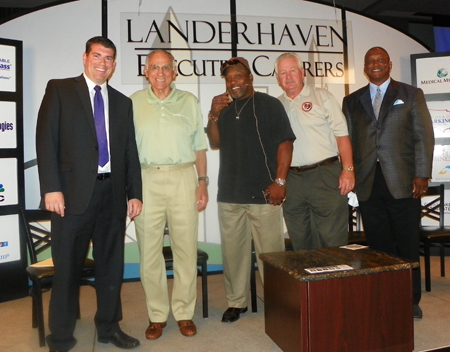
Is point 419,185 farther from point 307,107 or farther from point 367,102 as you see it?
point 307,107

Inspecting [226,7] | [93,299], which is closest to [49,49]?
[226,7]

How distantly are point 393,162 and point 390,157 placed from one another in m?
0.04

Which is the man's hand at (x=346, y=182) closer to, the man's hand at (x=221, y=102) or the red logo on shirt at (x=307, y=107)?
the red logo on shirt at (x=307, y=107)

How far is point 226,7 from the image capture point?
4516 mm

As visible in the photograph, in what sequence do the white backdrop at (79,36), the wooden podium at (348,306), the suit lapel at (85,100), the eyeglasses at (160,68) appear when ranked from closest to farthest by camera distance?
1. the wooden podium at (348,306)
2. the suit lapel at (85,100)
3. the eyeglasses at (160,68)
4. the white backdrop at (79,36)

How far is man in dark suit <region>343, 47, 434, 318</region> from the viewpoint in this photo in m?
3.04

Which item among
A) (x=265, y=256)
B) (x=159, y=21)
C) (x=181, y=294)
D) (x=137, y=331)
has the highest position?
A: (x=159, y=21)

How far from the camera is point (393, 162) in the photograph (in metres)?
3.05

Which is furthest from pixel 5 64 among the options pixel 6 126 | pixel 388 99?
pixel 388 99

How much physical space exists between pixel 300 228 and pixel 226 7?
256cm

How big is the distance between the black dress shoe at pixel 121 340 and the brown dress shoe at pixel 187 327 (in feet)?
1.01

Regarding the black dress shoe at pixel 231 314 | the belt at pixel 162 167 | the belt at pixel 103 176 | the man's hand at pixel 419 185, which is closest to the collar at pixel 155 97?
the belt at pixel 162 167

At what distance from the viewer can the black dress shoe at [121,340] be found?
8.71 ft

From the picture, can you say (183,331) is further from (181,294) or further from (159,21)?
(159,21)
